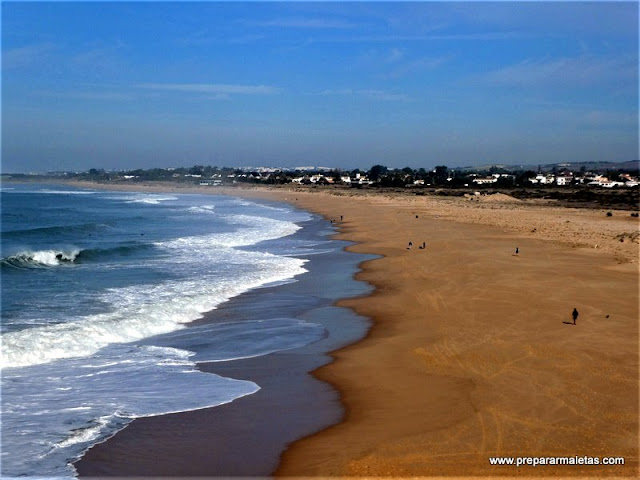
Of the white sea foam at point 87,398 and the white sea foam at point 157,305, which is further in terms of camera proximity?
the white sea foam at point 157,305

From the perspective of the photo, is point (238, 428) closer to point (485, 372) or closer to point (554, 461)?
point (554, 461)

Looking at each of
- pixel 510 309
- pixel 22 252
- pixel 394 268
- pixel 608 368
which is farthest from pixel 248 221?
pixel 608 368

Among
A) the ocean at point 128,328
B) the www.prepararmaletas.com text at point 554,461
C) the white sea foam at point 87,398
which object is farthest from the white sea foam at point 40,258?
the www.prepararmaletas.com text at point 554,461

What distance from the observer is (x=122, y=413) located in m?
9.78

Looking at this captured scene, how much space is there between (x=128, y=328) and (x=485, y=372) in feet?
27.5

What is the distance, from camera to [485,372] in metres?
11.6

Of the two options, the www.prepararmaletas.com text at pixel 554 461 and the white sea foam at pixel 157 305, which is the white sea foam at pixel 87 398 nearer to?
the white sea foam at pixel 157 305

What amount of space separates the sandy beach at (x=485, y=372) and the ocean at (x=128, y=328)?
75.0 inches

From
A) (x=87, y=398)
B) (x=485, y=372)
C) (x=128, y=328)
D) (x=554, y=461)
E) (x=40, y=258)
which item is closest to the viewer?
(x=554, y=461)

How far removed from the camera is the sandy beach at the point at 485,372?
27.1 feet

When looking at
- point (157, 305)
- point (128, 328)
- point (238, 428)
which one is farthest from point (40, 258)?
point (238, 428)

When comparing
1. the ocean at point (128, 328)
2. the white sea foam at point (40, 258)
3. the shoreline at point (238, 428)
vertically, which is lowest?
the shoreline at point (238, 428)

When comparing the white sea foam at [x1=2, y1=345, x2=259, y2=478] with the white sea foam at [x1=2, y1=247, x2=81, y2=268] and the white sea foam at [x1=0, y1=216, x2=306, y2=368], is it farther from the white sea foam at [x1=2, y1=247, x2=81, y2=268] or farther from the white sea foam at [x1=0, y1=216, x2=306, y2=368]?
the white sea foam at [x1=2, y1=247, x2=81, y2=268]

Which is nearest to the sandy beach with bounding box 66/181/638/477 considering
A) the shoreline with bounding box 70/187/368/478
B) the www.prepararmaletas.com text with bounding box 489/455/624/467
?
the www.prepararmaletas.com text with bounding box 489/455/624/467
